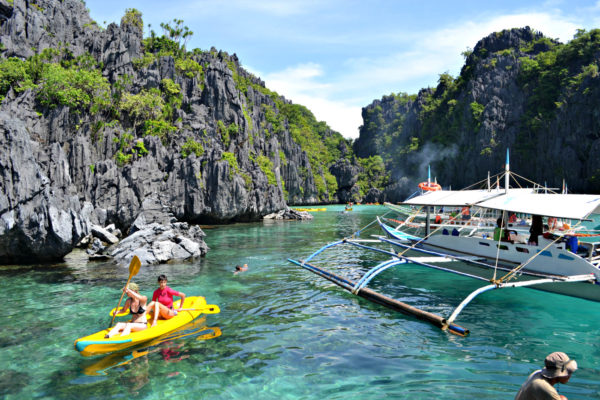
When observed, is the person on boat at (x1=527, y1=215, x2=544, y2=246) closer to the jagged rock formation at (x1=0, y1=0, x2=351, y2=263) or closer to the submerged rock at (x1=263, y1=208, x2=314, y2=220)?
the jagged rock formation at (x1=0, y1=0, x2=351, y2=263)

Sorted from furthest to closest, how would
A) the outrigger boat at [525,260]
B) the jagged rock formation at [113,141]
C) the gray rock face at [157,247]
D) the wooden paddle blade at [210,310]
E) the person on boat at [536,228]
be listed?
the gray rock face at [157,247]
the jagged rock formation at [113,141]
the person on boat at [536,228]
the outrigger boat at [525,260]
the wooden paddle blade at [210,310]

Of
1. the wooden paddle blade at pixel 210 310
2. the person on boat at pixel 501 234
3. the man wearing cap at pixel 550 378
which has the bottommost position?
the wooden paddle blade at pixel 210 310

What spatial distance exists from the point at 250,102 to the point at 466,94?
5696 centimetres

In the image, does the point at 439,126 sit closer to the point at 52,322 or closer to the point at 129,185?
the point at 129,185

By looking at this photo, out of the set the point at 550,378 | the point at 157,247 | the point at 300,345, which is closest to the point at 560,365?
the point at 550,378

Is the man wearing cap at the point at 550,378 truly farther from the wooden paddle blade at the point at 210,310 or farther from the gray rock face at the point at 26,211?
the gray rock face at the point at 26,211

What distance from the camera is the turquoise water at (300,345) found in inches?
300

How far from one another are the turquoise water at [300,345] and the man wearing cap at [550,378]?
10.1ft

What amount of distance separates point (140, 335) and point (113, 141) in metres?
34.7

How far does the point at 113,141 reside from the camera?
38.9 m

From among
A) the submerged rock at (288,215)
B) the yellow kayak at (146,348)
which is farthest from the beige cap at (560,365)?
the submerged rock at (288,215)

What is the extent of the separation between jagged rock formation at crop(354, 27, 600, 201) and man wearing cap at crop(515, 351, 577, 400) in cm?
7310

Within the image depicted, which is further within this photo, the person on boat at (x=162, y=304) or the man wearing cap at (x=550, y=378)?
the person on boat at (x=162, y=304)

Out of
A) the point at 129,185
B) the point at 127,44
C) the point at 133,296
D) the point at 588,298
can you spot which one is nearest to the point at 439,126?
the point at 127,44
